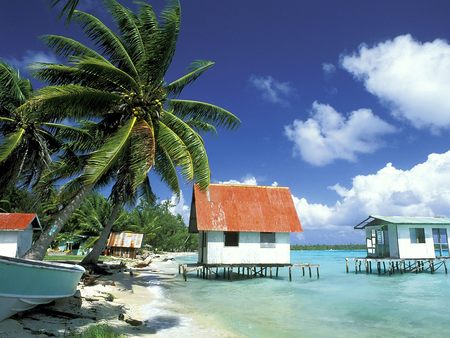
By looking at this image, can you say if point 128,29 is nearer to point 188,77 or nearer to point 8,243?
point 188,77

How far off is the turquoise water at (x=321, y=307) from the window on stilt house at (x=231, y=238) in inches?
102

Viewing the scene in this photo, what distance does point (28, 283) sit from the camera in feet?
28.1

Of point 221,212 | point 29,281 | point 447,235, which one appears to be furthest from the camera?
point 447,235

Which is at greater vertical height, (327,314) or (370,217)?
(370,217)

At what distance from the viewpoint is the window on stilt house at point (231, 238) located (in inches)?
1030

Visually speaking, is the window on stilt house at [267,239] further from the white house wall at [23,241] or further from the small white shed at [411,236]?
the white house wall at [23,241]

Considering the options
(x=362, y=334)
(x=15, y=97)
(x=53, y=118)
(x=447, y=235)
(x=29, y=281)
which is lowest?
(x=362, y=334)

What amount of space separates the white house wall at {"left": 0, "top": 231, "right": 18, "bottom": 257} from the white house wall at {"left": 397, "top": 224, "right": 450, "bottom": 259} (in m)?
27.4

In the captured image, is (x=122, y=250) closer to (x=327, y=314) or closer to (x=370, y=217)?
(x=370, y=217)

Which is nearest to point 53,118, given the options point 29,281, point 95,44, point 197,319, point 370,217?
point 95,44

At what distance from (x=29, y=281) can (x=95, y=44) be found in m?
7.42

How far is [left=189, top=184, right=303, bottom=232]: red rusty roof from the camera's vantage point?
2538 cm

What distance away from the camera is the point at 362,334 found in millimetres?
12000

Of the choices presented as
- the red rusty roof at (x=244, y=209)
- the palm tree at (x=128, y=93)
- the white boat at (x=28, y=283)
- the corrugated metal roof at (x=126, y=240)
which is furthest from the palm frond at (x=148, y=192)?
Answer: the corrugated metal roof at (x=126, y=240)
